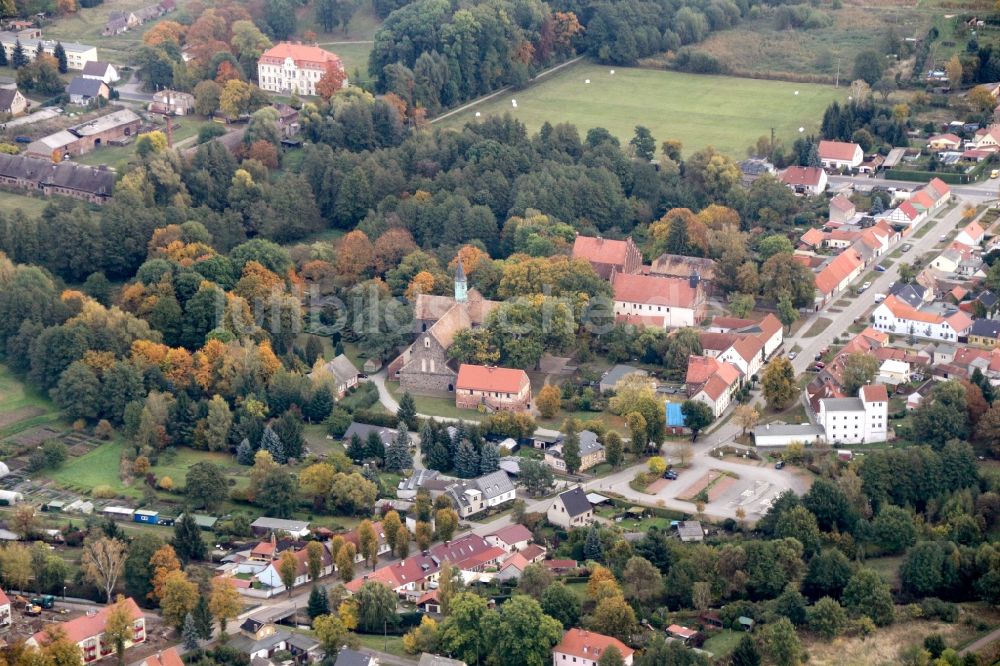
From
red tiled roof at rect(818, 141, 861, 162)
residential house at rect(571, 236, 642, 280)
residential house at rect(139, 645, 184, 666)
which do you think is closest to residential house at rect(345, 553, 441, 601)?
residential house at rect(139, 645, 184, 666)

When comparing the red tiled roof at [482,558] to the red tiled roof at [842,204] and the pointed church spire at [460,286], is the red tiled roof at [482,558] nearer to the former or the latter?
the pointed church spire at [460,286]

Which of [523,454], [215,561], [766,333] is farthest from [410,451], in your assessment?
[766,333]

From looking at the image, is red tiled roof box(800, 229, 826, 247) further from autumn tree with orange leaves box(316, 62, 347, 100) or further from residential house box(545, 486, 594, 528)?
autumn tree with orange leaves box(316, 62, 347, 100)

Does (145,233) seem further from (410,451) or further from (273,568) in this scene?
(273,568)

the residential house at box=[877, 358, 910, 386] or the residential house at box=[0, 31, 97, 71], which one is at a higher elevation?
the residential house at box=[0, 31, 97, 71]

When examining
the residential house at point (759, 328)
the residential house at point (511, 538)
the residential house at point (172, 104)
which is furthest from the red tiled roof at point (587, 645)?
the residential house at point (172, 104)

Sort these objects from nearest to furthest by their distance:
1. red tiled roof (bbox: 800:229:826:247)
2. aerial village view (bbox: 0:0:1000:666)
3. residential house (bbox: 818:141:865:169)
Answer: aerial village view (bbox: 0:0:1000:666), red tiled roof (bbox: 800:229:826:247), residential house (bbox: 818:141:865:169)

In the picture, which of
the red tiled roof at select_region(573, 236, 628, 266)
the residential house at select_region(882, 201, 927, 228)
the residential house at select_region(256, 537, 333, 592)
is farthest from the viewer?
the residential house at select_region(882, 201, 927, 228)
